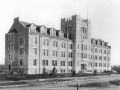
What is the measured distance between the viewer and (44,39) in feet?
196

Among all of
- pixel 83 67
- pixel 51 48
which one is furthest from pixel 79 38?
pixel 51 48

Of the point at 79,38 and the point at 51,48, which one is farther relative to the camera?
the point at 79,38

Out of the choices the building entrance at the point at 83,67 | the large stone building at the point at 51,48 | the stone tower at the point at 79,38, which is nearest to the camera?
the large stone building at the point at 51,48

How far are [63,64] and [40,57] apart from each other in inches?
401

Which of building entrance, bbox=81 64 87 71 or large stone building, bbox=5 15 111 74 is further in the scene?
building entrance, bbox=81 64 87 71

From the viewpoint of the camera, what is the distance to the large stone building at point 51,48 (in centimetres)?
5672

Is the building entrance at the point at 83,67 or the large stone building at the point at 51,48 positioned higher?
the large stone building at the point at 51,48

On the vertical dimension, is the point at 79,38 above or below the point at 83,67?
above

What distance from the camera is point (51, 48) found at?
202ft

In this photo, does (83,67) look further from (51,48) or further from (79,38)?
(51,48)

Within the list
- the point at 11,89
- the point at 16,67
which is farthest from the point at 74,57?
the point at 11,89

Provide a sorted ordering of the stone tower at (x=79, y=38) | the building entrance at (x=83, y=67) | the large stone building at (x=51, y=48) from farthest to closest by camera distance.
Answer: the building entrance at (x=83, y=67), the stone tower at (x=79, y=38), the large stone building at (x=51, y=48)

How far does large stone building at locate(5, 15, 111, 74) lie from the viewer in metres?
56.7

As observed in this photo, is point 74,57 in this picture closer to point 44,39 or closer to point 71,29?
point 71,29
